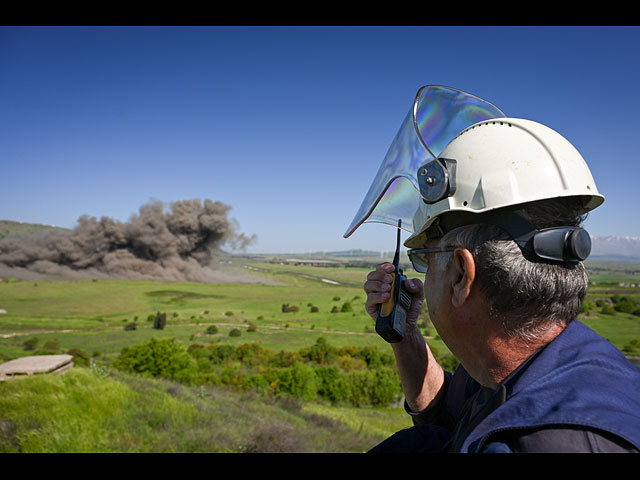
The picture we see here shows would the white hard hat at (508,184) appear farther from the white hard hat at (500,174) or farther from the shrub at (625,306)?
the shrub at (625,306)

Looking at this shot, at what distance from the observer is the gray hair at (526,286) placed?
4.51 ft

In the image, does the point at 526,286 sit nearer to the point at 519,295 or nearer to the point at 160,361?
the point at 519,295

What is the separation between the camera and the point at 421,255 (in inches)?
74.4

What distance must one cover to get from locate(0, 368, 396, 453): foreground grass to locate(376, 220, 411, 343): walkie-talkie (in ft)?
25.2

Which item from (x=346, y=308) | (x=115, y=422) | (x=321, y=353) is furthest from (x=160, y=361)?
(x=346, y=308)

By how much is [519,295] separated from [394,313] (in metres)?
0.78

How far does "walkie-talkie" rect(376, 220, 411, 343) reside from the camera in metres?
2.05

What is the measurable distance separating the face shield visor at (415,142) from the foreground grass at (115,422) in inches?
309

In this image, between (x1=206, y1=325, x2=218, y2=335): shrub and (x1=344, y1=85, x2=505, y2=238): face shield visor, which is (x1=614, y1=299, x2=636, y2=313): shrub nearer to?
(x1=206, y1=325, x2=218, y2=335): shrub

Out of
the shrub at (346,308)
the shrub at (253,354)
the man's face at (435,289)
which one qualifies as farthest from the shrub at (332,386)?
the shrub at (346,308)

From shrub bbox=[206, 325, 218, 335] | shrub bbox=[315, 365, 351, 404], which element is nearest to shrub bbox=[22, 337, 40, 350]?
shrub bbox=[206, 325, 218, 335]
